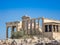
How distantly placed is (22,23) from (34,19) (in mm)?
5092

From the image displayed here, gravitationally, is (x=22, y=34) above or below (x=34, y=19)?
below

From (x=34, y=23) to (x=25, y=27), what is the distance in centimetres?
371

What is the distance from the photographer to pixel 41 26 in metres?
64.9

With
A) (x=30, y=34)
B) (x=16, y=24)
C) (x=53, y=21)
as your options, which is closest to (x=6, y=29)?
(x=16, y=24)

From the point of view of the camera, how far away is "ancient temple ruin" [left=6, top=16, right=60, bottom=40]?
62031 millimetres

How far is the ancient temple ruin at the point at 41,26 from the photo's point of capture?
62.0 m

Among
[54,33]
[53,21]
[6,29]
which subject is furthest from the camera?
[6,29]

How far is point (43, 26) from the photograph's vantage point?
208 ft

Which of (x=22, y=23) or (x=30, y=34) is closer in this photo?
(x=30, y=34)

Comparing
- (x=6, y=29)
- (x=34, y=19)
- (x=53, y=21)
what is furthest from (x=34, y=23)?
(x=6, y=29)

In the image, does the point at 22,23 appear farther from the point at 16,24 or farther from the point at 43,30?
the point at 43,30

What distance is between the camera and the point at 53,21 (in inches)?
2584

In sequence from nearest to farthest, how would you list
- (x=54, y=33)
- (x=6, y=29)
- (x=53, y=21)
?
(x=54, y=33) < (x=53, y=21) < (x=6, y=29)

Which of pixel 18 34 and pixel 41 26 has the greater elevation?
pixel 41 26
